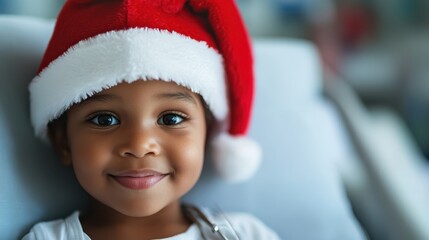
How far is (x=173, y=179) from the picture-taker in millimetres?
754

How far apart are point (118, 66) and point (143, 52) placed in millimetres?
36

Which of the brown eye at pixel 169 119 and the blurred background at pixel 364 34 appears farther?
the blurred background at pixel 364 34

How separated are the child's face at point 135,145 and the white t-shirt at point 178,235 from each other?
0.21ft

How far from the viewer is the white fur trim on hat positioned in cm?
69

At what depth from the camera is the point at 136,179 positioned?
2.36 feet

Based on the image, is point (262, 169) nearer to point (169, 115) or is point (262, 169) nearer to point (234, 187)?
point (234, 187)

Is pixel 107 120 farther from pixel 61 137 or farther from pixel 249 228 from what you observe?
pixel 249 228

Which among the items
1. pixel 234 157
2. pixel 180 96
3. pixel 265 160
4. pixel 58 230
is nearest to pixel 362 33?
pixel 265 160

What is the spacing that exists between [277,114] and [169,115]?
354mm

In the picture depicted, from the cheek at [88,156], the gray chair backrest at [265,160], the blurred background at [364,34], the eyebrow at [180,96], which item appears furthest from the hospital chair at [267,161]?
the blurred background at [364,34]

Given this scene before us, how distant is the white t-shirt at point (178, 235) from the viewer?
2.46 feet

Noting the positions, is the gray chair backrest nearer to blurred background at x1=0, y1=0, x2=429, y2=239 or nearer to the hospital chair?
the hospital chair

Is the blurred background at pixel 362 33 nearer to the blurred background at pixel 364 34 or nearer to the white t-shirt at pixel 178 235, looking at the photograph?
the blurred background at pixel 364 34

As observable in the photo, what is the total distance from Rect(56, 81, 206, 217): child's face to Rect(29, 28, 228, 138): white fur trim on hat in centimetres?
2
